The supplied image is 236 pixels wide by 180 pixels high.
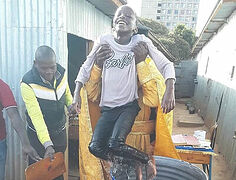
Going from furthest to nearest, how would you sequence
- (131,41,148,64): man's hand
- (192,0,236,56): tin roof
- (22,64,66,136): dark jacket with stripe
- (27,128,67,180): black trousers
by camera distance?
(192,0,236,56): tin roof, (27,128,67,180): black trousers, (22,64,66,136): dark jacket with stripe, (131,41,148,64): man's hand

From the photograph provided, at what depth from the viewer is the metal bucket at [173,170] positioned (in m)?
2.18

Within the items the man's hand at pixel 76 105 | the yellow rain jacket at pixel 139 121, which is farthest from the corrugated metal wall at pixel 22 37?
the man's hand at pixel 76 105

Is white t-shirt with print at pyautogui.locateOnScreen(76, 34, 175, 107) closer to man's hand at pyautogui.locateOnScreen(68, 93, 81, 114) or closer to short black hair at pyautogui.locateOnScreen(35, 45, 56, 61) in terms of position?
man's hand at pyautogui.locateOnScreen(68, 93, 81, 114)

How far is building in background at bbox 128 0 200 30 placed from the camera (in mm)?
65500

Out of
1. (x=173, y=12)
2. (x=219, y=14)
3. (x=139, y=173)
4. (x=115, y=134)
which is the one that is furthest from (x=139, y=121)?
(x=173, y=12)

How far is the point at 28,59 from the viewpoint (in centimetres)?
359

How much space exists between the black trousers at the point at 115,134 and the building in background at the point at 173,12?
6691cm

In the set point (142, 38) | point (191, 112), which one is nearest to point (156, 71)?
point (142, 38)

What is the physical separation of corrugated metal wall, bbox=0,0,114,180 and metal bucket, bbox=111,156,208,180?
7.00 ft

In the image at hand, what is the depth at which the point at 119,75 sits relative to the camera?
241 cm

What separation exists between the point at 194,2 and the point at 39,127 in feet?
250

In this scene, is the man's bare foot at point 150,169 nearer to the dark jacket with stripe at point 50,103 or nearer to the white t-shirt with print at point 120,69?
the white t-shirt with print at point 120,69

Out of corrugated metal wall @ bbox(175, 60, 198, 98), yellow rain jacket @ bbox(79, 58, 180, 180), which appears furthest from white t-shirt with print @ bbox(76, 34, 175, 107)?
corrugated metal wall @ bbox(175, 60, 198, 98)

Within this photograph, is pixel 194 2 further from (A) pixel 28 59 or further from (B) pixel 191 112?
(A) pixel 28 59
